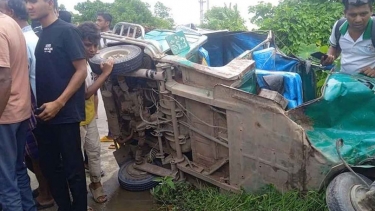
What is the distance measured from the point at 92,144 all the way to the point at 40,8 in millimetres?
1429

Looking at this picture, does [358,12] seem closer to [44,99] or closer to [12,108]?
[44,99]

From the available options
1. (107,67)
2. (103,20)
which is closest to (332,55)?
(107,67)

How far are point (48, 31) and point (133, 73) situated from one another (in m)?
1.01

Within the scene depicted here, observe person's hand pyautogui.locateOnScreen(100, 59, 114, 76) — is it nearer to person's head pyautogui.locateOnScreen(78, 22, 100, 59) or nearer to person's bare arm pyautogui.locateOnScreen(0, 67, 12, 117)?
person's head pyautogui.locateOnScreen(78, 22, 100, 59)

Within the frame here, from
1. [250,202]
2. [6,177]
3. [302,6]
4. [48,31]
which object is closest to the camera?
[6,177]

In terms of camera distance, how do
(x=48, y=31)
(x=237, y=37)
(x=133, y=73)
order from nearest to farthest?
(x=48, y=31) < (x=133, y=73) < (x=237, y=37)

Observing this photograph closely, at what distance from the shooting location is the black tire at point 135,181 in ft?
14.1

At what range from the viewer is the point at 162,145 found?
4262mm

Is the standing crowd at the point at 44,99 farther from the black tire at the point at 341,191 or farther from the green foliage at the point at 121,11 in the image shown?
the green foliage at the point at 121,11

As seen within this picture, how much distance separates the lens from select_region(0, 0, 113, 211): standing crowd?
2.89 m

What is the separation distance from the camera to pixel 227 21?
15734 millimetres

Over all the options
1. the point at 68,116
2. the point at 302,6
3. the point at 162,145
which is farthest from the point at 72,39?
the point at 302,6

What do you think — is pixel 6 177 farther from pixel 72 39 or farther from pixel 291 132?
pixel 291 132

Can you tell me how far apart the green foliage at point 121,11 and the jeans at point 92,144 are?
17564mm
